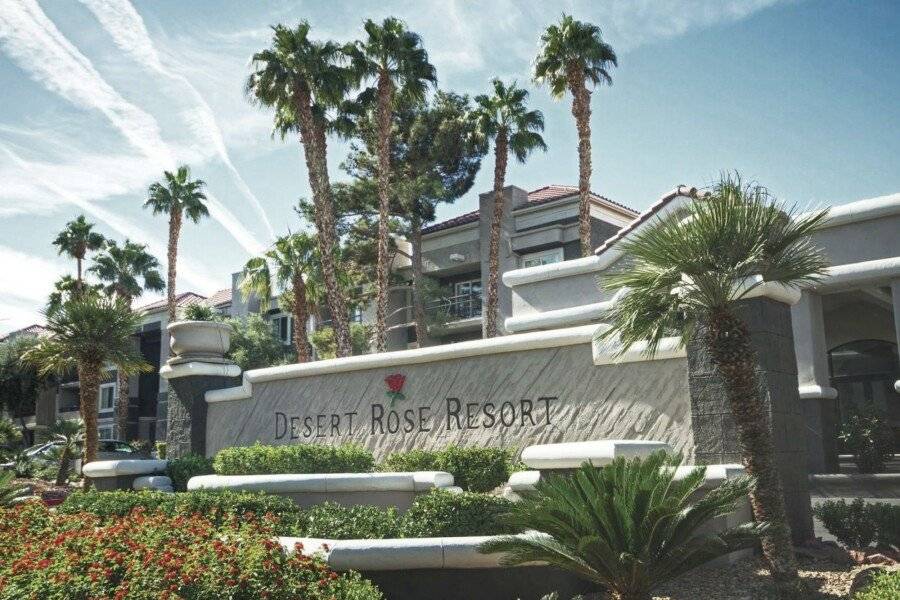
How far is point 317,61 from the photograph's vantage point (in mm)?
28047

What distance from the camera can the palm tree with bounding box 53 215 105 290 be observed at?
46.7m

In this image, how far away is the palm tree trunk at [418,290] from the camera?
36.8m

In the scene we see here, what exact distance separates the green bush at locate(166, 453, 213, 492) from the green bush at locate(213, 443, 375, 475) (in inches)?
79.2

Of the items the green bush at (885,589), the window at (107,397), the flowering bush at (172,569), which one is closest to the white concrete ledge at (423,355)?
the flowering bush at (172,569)

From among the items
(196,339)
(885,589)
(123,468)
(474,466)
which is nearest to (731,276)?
(885,589)

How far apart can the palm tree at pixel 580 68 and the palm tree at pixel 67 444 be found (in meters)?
17.4

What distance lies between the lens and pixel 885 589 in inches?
239

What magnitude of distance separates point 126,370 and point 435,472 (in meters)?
10.4

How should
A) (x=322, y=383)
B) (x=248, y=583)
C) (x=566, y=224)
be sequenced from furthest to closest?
1. (x=566, y=224)
2. (x=322, y=383)
3. (x=248, y=583)

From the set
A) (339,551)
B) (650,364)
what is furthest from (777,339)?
(339,551)

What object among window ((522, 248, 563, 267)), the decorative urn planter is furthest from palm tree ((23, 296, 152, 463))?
window ((522, 248, 563, 267))

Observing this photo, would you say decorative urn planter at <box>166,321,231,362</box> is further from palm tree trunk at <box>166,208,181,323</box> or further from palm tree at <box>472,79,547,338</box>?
palm tree trunk at <box>166,208,181,323</box>

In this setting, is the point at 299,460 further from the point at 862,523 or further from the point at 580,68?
the point at 580,68

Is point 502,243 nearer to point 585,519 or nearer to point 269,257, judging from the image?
point 269,257
